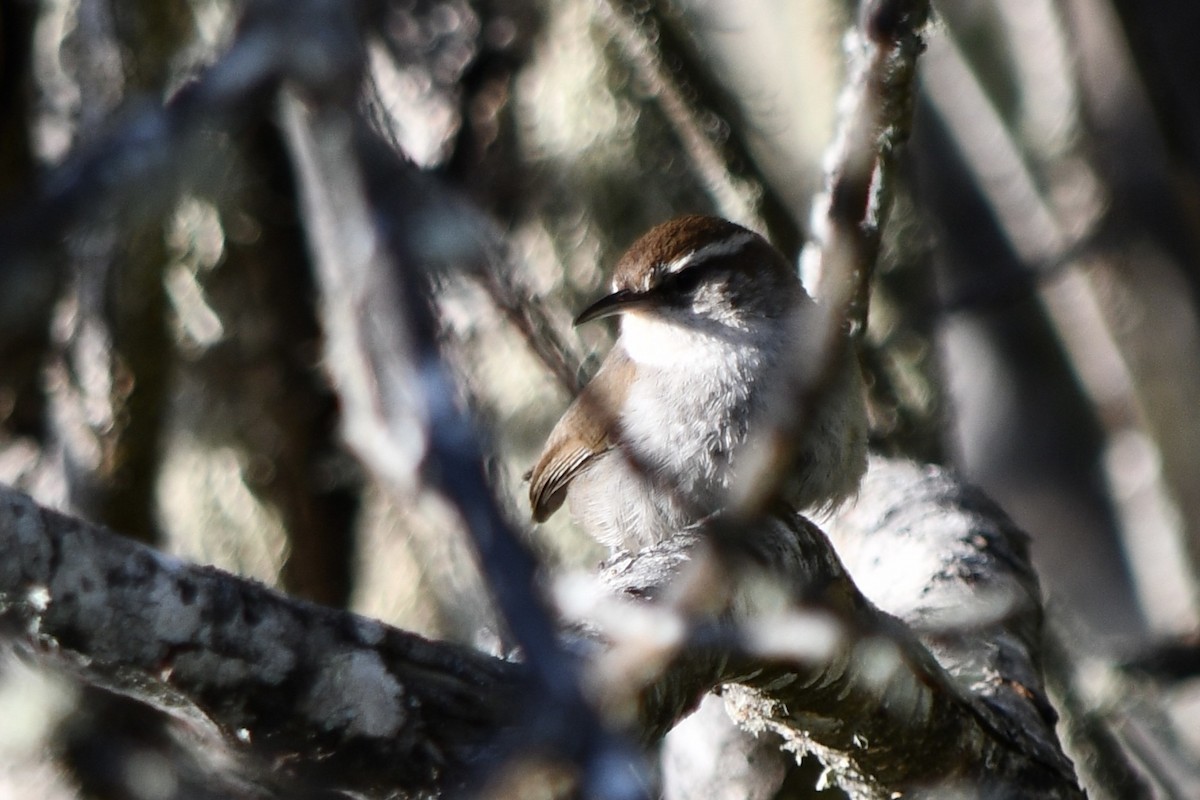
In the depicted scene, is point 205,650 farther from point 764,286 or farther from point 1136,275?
point 1136,275

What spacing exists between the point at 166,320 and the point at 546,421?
1.73 m

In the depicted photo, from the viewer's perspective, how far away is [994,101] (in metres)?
6.40

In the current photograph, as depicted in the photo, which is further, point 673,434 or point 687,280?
point 687,280

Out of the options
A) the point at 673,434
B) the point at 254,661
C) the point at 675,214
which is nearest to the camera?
the point at 254,661

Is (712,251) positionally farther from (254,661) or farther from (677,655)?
(254,661)

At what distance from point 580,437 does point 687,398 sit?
497 millimetres

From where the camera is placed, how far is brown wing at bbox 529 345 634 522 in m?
3.90

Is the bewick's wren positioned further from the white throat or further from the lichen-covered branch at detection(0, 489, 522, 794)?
the lichen-covered branch at detection(0, 489, 522, 794)

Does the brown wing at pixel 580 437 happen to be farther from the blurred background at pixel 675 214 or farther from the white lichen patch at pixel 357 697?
the white lichen patch at pixel 357 697

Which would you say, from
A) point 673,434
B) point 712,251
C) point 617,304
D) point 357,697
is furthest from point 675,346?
point 357,697

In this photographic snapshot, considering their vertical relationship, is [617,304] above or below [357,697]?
below

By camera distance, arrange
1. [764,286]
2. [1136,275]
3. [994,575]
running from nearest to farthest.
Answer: [994,575] → [764,286] → [1136,275]

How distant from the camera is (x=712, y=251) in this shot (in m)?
4.05

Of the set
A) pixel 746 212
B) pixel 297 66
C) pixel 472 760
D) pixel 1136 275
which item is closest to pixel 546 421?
A: pixel 746 212
